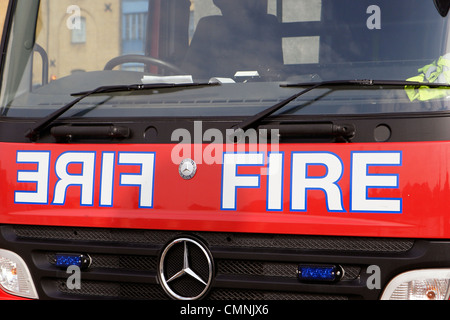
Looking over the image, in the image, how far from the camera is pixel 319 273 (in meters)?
2.88

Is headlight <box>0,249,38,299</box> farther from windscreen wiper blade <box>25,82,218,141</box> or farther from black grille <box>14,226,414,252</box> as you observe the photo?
windscreen wiper blade <box>25,82,218,141</box>

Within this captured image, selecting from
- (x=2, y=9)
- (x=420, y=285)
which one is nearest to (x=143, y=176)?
(x=420, y=285)

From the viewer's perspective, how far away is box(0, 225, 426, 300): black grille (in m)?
2.86

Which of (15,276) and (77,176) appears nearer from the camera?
(77,176)

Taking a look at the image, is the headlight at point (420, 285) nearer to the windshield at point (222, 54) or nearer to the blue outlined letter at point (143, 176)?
the windshield at point (222, 54)

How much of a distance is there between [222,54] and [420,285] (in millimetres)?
1289

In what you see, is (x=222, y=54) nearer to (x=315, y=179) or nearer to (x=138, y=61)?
(x=138, y=61)

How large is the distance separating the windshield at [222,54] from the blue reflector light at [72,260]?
0.62 m

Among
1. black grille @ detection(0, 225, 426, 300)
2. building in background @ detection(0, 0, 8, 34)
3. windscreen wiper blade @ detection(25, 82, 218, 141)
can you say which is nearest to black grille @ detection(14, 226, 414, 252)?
black grille @ detection(0, 225, 426, 300)

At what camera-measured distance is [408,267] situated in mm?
2781

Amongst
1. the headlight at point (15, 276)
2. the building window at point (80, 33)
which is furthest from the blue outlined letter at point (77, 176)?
the building window at point (80, 33)
